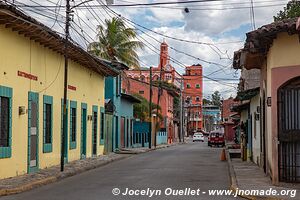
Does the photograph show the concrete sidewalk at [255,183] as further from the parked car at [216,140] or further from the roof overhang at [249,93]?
the parked car at [216,140]

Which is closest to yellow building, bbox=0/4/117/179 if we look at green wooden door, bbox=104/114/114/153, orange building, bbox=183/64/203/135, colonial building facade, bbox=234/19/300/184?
green wooden door, bbox=104/114/114/153

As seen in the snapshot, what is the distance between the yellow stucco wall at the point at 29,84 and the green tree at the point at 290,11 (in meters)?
12.7

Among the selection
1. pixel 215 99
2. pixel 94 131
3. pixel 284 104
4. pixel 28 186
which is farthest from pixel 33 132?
pixel 215 99

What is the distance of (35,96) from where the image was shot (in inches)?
839

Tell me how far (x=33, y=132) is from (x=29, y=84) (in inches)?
74.0

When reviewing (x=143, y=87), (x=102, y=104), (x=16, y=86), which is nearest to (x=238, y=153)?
(x=102, y=104)

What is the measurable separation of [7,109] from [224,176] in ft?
25.7

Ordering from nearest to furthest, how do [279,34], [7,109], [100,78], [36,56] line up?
[279,34] < [7,109] < [36,56] < [100,78]

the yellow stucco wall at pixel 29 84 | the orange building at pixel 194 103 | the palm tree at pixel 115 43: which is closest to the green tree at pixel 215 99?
the orange building at pixel 194 103

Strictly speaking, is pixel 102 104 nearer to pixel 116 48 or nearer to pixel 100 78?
pixel 100 78

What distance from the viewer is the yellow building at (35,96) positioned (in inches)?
717

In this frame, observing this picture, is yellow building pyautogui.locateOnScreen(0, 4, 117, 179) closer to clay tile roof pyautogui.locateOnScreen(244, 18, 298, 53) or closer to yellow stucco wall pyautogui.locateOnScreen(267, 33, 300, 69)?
clay tile roof pyautogui.locateOnScreen(244, 18, 298, 53)

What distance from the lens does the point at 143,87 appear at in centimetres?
7638

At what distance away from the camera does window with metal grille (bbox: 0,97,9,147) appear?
18.0 m
